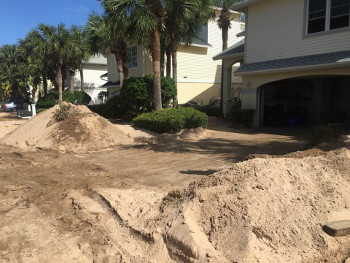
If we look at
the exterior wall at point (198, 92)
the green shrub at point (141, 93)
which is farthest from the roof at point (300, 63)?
the exterior wall at point (198, 92)

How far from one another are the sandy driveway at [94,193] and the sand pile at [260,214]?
1.58 ft

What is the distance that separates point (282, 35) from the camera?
1403 cm

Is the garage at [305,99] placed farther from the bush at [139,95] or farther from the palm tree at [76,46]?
the palm tree at [76,46]

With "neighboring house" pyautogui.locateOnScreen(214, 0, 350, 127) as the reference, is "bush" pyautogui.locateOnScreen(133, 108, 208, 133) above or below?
below

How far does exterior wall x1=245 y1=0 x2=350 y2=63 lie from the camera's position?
40.9 ft

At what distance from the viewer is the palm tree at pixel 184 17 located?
15.5 m

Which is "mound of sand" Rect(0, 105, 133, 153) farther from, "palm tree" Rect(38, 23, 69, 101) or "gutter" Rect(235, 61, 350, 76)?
"palm tree" Rect(38, 23, 69, 101)

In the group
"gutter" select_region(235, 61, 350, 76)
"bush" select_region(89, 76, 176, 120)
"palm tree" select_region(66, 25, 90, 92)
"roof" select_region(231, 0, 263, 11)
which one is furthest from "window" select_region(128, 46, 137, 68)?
"gutter" select_region(235, 61, 350, 76)

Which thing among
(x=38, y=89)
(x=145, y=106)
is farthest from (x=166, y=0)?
(x=38, y=89)

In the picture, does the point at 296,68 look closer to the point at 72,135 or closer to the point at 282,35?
the point at 282,35

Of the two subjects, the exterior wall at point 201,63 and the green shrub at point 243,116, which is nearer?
the green shrub at point 243,116

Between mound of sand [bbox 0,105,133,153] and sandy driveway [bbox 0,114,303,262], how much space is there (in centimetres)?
68

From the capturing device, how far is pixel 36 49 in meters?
24.8

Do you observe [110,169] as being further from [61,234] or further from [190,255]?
[190,255]
